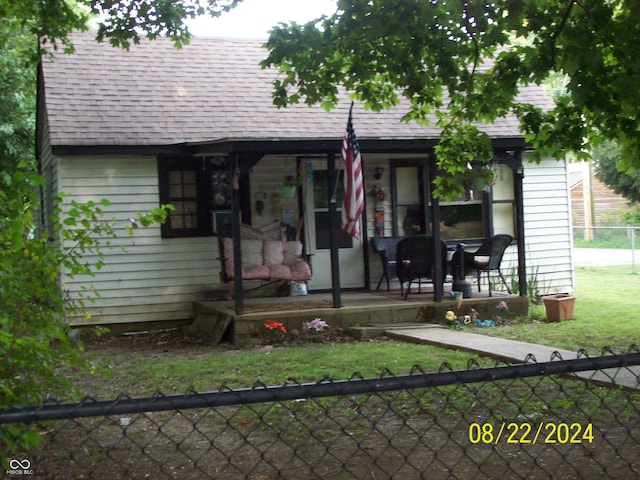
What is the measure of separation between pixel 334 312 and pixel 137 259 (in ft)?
11.7

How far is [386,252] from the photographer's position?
14.4 m

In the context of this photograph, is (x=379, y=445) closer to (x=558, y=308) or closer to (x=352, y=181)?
(x=352, y=181)

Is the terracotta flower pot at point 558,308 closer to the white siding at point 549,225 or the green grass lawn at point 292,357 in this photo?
the green grass lawn at point 292,357

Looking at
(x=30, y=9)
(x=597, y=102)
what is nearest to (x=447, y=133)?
(x=597, y=102)

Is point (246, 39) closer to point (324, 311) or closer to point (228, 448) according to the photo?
point (324, 311)

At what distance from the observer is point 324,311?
11.7 m

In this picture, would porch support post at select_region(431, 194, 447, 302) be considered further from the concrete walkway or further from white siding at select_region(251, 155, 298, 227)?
white siding at select_region(251, 155, 298, 227)

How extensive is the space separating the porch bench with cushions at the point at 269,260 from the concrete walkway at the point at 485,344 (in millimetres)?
2022

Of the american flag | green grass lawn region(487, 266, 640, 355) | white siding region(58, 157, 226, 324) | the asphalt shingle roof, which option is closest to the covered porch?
white siding region(58, 157, 226, 324)

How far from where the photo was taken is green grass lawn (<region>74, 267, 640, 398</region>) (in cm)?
840

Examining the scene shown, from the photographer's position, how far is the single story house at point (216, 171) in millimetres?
12742

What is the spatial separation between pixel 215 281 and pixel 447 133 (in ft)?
19.1

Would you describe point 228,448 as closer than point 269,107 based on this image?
Yes

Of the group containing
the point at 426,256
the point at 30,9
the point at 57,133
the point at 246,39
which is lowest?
the point at 426,256
